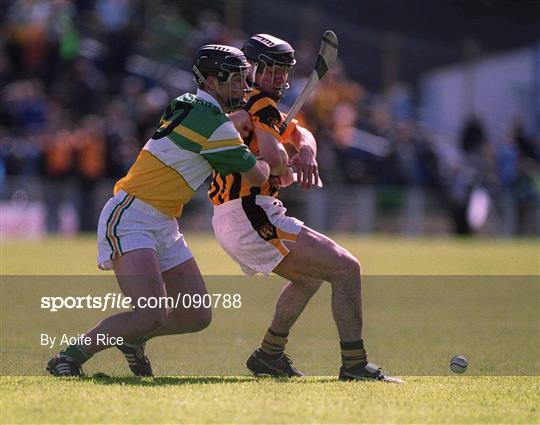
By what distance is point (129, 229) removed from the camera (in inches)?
322

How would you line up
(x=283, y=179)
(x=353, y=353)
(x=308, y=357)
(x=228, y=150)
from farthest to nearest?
(x=308, y=357), (x=283, y=179), (x=353, y=353), (x=228, y=150)

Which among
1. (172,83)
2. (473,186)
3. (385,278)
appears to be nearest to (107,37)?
(172,83)

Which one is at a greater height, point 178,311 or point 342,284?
point 342,284

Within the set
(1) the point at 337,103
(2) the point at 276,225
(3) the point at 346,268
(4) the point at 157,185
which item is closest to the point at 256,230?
(2) the point at 276,225

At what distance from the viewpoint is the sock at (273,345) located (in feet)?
29.3

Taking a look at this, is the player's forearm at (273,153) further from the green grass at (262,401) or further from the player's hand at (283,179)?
the green grass at (262,401)

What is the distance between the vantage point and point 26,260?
1961cm

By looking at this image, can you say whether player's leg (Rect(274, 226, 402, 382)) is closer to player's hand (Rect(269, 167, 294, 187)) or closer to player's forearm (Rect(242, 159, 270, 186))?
player's hand (Rect(269, 167, 294, 187))

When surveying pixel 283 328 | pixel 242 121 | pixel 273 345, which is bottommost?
pixel 273 345

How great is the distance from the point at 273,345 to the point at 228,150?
171 centimetres

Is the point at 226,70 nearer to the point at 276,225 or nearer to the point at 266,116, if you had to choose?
the point at 266,116

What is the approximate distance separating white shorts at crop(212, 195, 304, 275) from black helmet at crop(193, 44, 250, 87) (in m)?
0.93

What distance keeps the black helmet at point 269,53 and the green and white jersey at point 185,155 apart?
1.75 feet

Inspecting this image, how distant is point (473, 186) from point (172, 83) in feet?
26.4
